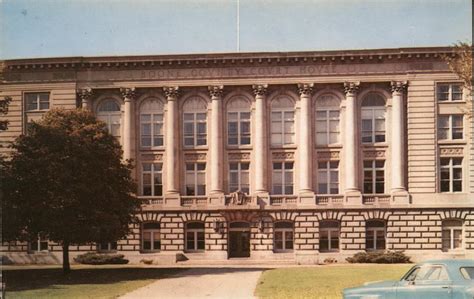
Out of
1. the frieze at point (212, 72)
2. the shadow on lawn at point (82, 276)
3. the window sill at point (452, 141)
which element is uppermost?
the frieze at point (212, 72)

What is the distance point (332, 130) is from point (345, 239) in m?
8.47

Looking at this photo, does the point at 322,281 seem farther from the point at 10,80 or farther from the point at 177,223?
the point at 10,80

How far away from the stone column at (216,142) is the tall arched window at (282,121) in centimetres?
419

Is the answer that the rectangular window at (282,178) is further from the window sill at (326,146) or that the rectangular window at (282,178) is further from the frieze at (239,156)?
the window sill at (326,146)

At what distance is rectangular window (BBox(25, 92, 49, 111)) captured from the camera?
158 ft

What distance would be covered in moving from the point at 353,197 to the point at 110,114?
2019 cm

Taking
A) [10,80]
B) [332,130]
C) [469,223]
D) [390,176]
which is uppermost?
[10,80]

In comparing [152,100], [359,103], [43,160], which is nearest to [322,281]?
[43,160]

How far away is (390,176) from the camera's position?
154 ft

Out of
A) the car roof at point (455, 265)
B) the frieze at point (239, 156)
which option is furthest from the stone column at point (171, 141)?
the car roof at point (455, 265)

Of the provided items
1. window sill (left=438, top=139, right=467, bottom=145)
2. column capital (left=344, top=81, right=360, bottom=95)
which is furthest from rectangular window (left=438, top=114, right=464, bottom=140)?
column capital (left=344, top=81, right=360, bottom=95)

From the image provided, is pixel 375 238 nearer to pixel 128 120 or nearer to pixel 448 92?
pixel 448 92

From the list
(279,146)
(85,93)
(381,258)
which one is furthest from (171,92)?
(381,258)

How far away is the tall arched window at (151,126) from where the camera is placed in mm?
48406
